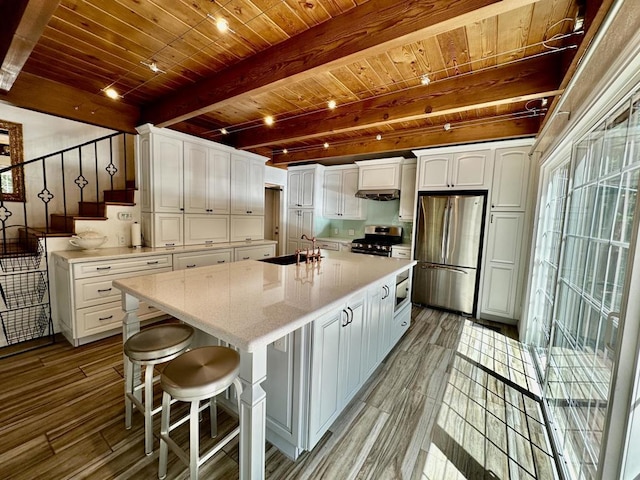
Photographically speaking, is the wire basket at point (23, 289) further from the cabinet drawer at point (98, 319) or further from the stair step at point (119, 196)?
the stair step at point (119, 196)

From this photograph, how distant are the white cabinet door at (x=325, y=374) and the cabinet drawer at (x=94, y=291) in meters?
2.14

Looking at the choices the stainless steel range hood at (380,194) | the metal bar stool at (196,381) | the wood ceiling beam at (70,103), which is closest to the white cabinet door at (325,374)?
the metal bar stool at (196,381)

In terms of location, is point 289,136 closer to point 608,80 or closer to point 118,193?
point 118,193

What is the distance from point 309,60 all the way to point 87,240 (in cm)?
279

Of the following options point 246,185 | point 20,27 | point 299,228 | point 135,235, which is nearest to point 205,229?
point 135,235

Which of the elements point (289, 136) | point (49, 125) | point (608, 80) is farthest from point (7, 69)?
point (608, 80)

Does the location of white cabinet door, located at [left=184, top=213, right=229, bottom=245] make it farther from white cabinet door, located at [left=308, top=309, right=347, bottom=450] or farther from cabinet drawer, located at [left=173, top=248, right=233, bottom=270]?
white cabinet door, located at [left=308, top=309, right=347, bottom=450]

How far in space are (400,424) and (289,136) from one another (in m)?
3.37

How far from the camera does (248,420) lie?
1027 millimetres

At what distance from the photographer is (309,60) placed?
1.80m

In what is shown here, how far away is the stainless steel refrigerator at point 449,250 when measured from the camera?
3.56 meters

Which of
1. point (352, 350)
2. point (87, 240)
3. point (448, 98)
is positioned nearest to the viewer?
point (352, 350)

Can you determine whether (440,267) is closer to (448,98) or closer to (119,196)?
(448,98)

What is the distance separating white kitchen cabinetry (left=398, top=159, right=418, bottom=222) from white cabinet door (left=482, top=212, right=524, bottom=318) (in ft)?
3.79
